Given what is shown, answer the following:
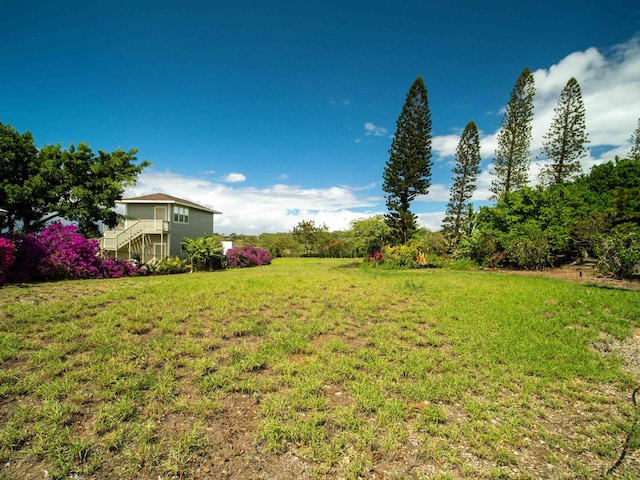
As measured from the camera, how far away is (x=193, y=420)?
249cm

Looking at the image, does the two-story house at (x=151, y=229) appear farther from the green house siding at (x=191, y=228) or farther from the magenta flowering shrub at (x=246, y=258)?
the magenta flowering shrub at (x=246, y=258)

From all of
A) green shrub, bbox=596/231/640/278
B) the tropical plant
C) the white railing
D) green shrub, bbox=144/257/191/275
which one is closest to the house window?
the white railing

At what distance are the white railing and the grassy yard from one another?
12249 mm

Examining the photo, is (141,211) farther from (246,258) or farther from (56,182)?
(56,182)

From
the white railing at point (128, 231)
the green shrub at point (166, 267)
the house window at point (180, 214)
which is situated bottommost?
the green shrub at point (166, 267)

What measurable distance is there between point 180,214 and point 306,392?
19.6 meters

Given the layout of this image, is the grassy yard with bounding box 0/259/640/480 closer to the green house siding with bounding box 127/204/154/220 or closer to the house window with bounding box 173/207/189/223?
the house window with bounding box 173/207/189/223

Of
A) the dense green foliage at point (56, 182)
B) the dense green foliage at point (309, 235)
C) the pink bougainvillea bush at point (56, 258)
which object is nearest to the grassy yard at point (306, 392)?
the pink bougainvillea bush at point (56, 258)

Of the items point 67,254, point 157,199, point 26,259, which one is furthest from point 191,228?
point 26,259

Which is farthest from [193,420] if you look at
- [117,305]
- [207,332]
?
[117,305]

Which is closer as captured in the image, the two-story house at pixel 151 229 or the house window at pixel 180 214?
the two-story house at pixel 151 229

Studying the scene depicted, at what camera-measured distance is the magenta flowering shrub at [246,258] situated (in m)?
18.0

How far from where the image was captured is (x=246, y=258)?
19.0 metres

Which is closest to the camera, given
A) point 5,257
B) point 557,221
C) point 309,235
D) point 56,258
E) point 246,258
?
point 5,257
